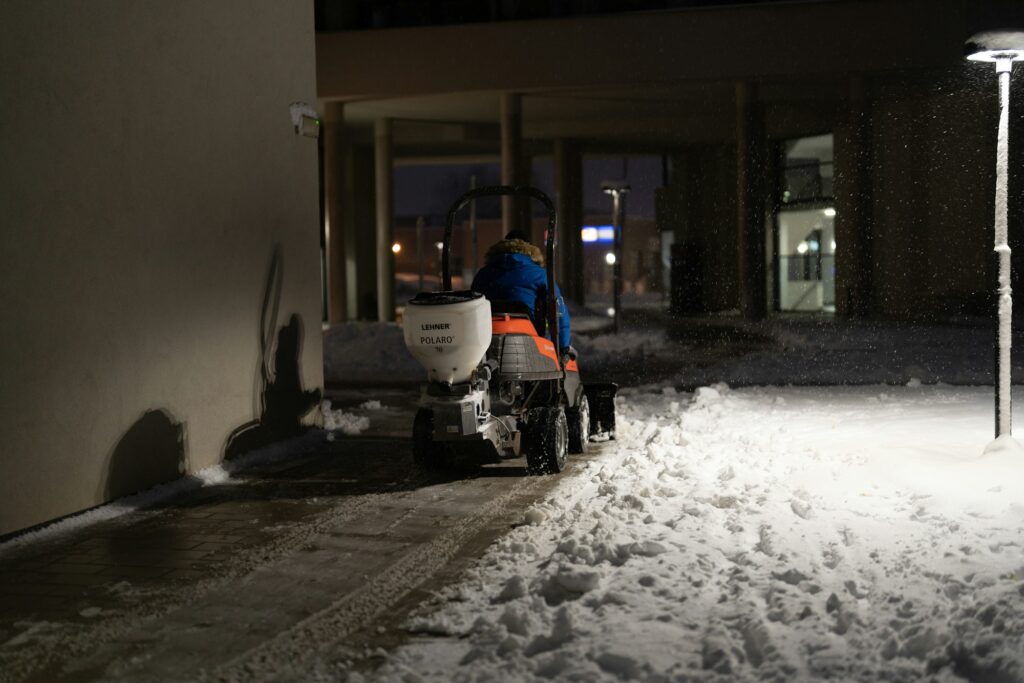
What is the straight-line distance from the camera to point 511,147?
31.3 meters

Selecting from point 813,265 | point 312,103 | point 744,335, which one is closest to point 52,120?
point 312,103

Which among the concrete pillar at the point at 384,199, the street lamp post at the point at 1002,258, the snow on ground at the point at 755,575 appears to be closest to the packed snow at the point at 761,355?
the street lamp post at the point at 1002,258

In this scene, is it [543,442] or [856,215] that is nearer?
[543,442]

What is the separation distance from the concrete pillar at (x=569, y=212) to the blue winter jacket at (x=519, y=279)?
3143cm

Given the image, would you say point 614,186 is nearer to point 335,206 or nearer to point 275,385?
point 335,206

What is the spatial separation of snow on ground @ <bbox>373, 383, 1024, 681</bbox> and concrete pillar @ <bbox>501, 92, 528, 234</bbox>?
889 inches

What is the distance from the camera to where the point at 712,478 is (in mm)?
8258

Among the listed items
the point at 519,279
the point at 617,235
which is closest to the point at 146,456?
the point at 519,279

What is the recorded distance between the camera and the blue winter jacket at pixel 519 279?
9641 millimetres

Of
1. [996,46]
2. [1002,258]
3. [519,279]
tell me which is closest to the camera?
[996,46]

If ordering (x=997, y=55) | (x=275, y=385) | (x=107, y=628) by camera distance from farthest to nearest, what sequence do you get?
(x=275, y=385) < (x=997, y=55) < (x=107, y=628)

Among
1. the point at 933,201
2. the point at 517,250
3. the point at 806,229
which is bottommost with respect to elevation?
the point at 517,250

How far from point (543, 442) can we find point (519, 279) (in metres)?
1.49

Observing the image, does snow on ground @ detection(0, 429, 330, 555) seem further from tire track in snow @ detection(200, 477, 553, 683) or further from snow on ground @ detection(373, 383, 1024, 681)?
snow on ground @ detection(373, 383, 1024, 681)
